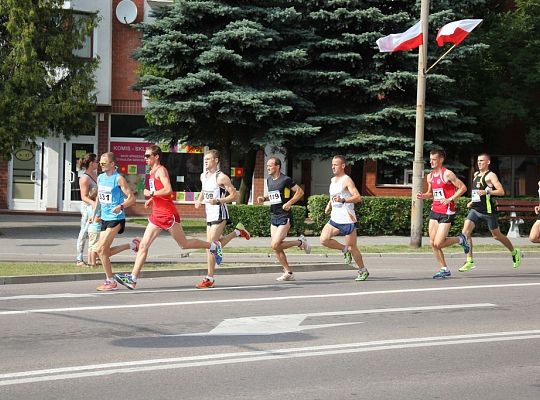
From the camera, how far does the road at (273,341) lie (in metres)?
7.14

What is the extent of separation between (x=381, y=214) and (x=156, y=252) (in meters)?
7.36

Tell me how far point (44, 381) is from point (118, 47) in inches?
1071

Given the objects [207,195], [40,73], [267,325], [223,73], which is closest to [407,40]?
[223,73]

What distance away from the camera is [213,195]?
1375 centimetres

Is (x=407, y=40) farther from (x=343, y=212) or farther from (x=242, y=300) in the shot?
(x=242, y=300)

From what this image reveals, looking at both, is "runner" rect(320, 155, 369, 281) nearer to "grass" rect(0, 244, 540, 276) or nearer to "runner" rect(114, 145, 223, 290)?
"runner" rect(114, 145, 223, 290)

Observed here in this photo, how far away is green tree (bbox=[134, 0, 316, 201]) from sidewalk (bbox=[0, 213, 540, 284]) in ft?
10.8

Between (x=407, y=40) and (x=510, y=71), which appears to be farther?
(x=510, y=71)

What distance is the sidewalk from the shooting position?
1638 centimetres

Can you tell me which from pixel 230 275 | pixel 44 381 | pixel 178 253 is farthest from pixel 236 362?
pixel 178 253

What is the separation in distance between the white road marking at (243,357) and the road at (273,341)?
2 centimetres

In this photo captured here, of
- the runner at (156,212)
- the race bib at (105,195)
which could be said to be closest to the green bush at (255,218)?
the race bib at (105,195)

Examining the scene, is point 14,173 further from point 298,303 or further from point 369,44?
point 298,303

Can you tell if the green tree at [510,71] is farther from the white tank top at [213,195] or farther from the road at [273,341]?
the white tank top at [213,195]
